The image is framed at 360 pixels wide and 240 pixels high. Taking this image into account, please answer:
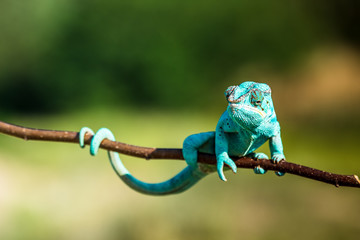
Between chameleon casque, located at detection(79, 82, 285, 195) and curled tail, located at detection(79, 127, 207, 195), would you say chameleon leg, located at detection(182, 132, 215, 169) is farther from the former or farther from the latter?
curled tail, located at detection(79, 127, 207, 195)

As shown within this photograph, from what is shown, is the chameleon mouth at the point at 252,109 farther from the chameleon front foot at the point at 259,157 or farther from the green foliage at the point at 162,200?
the green foliage at the point at 162,200

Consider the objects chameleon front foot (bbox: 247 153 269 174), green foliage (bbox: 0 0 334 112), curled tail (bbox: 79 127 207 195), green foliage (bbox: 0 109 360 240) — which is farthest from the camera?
green foliage (bbox: 0 0 334 112)

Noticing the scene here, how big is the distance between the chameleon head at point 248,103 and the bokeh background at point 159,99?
3005 millimetres

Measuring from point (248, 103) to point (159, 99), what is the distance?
638 cm

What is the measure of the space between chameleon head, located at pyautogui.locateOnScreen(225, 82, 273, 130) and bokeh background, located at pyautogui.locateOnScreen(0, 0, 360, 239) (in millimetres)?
3005

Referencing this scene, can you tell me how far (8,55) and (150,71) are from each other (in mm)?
2354

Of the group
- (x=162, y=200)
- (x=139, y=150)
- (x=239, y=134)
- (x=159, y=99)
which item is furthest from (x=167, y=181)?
(x=159, y=99)

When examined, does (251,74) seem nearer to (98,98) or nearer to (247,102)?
(98,98)

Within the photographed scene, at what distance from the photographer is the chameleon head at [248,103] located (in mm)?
1614

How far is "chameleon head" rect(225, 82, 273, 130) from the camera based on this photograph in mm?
1614

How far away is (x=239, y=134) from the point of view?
5.82ft

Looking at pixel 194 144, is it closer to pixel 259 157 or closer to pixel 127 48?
pixel 259 157

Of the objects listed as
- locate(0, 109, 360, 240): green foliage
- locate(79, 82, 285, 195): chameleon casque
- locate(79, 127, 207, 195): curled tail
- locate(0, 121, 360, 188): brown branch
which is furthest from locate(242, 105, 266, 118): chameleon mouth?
locate(0, 109, 360, 240): green foliage

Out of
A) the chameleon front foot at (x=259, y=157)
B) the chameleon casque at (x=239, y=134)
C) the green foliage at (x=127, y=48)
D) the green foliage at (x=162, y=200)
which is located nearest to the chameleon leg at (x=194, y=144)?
the chameleon casque at (x=239, y=134)
